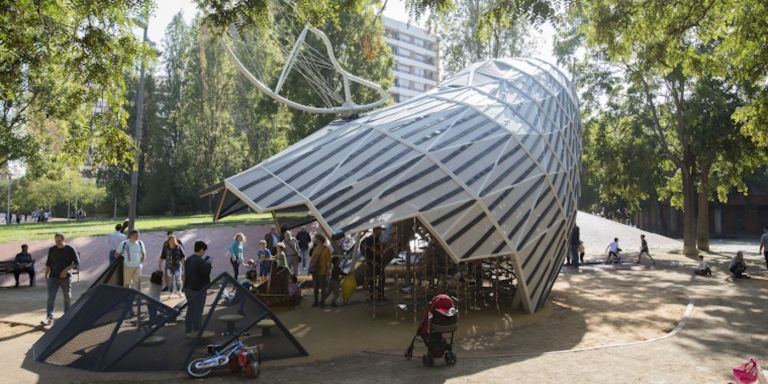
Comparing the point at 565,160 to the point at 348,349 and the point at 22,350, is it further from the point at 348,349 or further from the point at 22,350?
the point at 22,350

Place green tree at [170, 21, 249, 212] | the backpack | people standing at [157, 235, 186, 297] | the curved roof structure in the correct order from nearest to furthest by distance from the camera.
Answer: the curved roof structure, the backpack, people standing at [157, 235, 186, 297], green tree at [170, 21, 249, 212]

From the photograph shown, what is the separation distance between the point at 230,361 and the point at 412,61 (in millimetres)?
89827

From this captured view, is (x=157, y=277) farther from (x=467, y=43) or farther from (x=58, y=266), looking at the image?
(x=467, y=43)

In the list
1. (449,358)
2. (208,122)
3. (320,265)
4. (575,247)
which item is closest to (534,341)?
(449,358)

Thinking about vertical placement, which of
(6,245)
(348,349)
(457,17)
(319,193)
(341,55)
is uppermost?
(457,17)

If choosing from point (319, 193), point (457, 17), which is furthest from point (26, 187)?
point (319, 193)

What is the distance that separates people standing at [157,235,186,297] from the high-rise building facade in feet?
250

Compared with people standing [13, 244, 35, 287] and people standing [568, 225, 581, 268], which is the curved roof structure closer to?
people standing [13, 244, 35, 287]

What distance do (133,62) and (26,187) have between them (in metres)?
55.4

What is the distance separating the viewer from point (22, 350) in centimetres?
960

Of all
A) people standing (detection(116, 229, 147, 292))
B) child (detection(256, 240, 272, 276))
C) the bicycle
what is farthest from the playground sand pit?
people standing (detection(116, 229, 147, 292))

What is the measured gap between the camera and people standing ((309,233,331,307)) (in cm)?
1327

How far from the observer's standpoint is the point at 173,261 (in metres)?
14.9

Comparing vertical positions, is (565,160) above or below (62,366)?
above
